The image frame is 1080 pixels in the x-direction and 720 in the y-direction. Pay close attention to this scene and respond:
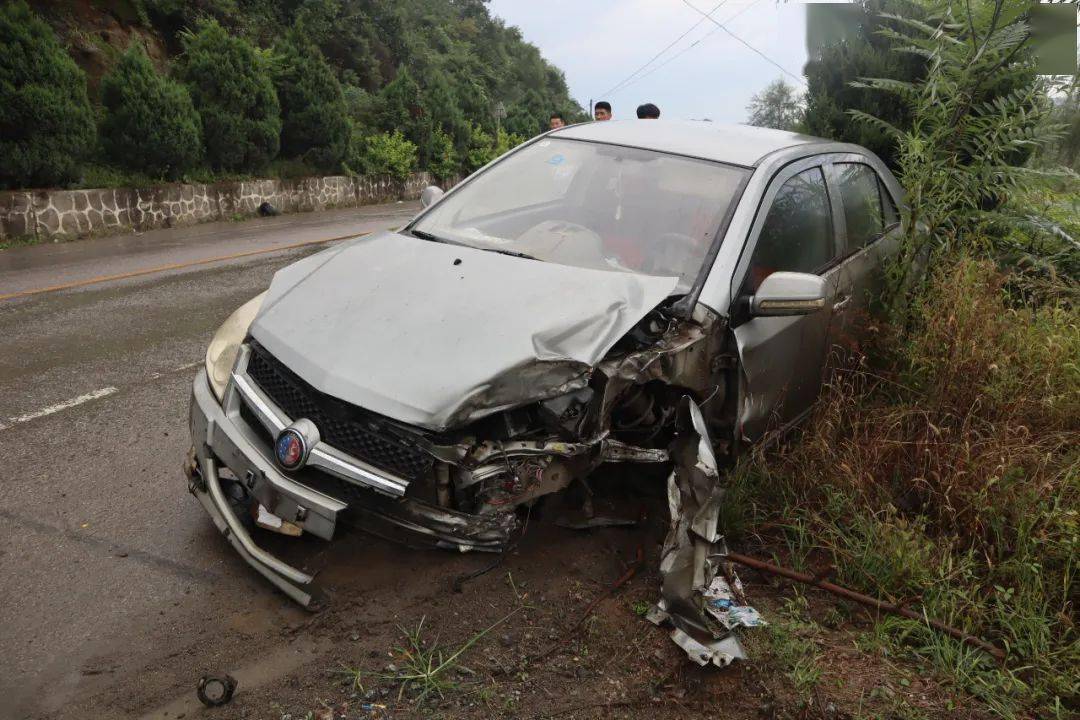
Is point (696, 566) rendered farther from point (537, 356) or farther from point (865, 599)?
point (537, 356)

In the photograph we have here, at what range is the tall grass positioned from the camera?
294 centimetres

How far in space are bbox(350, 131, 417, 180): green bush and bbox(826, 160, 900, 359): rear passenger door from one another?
17786mm

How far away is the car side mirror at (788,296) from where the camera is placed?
10.6 ft

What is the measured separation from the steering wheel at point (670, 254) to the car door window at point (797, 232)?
0.28 metres

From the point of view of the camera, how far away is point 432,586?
292 centimetres

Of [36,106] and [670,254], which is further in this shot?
[36,106]

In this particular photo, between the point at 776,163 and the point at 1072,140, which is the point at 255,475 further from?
the point at 1072,140

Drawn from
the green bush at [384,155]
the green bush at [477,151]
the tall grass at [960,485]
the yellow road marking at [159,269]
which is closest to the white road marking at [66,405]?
the yellow road marking at [159,269]

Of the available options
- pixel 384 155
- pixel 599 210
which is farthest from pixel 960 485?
pixel 384 155

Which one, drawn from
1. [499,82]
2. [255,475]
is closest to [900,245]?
[255,475]

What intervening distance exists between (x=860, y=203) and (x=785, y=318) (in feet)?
4.37

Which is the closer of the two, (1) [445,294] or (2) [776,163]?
(1) [445,294]

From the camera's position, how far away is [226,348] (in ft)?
10.7

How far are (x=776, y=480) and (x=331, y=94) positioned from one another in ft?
58.1
